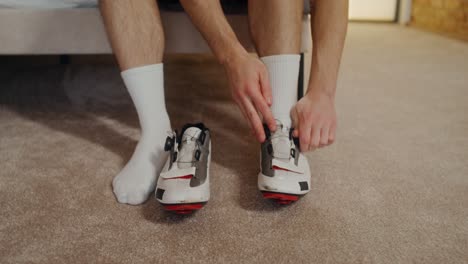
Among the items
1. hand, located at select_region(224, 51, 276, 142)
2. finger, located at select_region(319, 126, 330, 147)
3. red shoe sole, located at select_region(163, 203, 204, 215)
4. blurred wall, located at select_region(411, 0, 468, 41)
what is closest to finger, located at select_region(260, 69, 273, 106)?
hand, located at select_region(224, 51, 276, 142)

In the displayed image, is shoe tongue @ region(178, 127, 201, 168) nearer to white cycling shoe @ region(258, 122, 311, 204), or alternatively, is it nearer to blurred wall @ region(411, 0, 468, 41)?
white cycling shoe @ region(258, 122, 311, 204)

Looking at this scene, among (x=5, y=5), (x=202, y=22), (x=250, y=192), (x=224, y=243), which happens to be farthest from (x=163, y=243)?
(x=5, y=5)

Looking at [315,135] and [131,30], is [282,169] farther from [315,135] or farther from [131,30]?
[131,30]

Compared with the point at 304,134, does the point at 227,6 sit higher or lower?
higher

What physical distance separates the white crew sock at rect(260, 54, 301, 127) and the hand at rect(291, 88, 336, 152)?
0.03 metres

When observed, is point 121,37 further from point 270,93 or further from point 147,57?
point 270,93

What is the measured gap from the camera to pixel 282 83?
756 mm

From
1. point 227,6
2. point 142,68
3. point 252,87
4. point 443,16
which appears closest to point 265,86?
point 252,87

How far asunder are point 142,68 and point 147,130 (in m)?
0.12

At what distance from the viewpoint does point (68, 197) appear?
727 millimetres

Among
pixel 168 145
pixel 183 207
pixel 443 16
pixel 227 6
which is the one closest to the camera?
pixel 183 207

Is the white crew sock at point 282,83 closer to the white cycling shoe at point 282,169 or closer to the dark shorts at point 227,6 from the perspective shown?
the white cycling shoe at point 282,169

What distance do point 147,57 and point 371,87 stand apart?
972mm

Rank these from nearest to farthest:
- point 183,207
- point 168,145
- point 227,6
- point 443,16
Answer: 1. point 183,207
2. point 168,145
3. point 227,6
4. point 443,16
